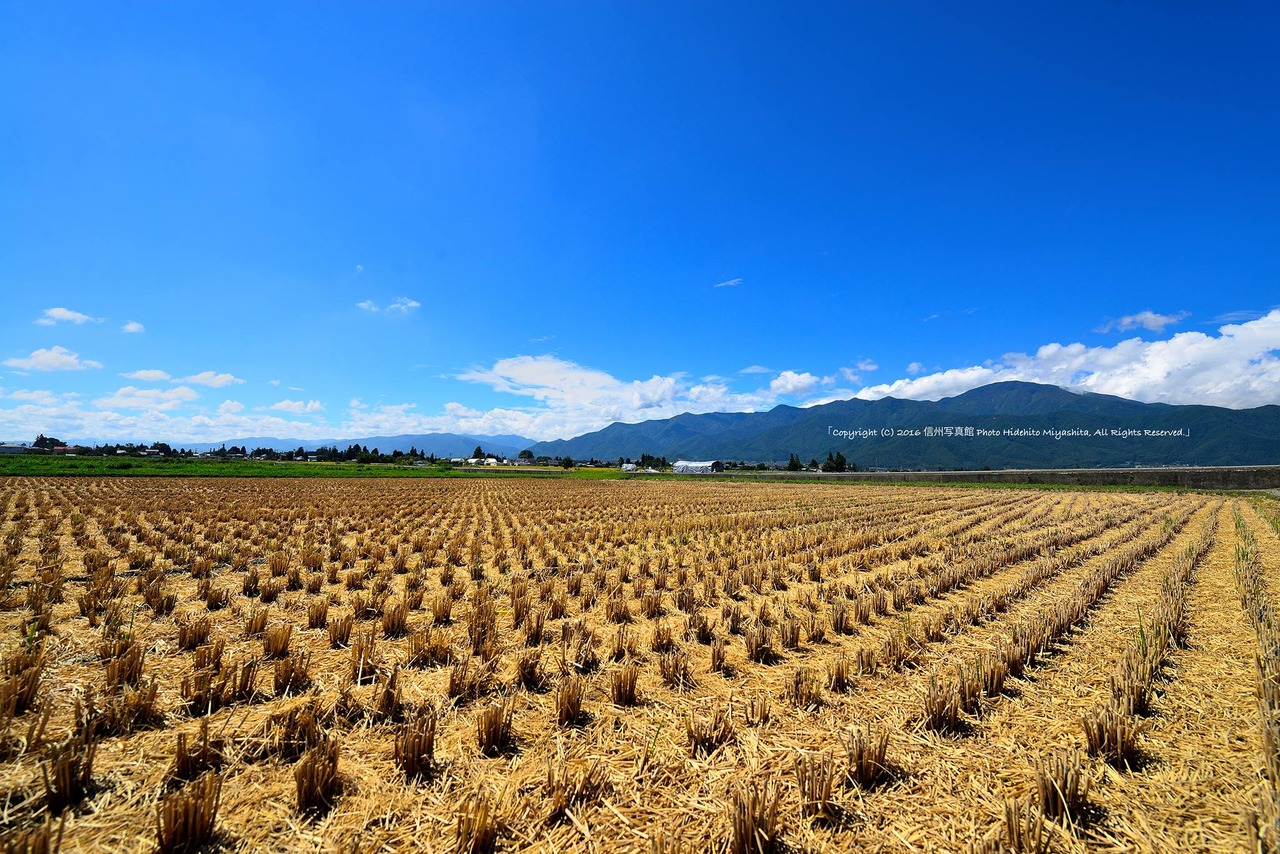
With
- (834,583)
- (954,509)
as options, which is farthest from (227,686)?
(954,509)

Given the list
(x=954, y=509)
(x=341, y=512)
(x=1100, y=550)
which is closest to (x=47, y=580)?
(x=341, y=512)

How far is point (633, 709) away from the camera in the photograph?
4.46 m

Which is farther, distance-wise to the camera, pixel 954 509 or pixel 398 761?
pixel 954 509

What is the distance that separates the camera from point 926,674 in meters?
5.20

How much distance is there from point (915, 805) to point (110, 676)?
6.68 m

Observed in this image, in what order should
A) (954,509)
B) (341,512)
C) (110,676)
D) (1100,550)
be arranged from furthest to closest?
(954,509), (341,512), (1100,550), (110,676)

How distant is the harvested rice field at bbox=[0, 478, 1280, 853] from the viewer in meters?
2.94

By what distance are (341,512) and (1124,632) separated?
74.3ft

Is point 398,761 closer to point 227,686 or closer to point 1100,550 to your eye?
point 227,686

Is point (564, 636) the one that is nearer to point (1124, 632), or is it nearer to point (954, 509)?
point (1124, 632)

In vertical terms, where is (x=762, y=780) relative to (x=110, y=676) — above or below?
below

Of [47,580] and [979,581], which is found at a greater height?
[47,580]

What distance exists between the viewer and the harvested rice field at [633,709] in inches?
116

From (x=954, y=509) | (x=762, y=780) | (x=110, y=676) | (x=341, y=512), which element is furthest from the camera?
(x=954, y=509)
